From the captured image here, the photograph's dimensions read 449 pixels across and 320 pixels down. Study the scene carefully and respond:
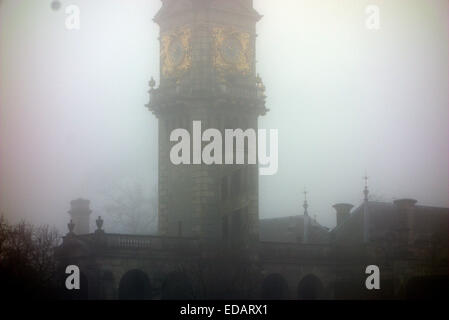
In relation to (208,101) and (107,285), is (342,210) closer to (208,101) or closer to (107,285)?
A: (208,101)

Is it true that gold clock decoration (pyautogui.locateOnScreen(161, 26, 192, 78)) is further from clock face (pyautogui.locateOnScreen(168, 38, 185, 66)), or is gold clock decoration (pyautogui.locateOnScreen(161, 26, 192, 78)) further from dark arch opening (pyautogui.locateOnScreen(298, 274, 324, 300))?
dark arch opening (pyautogui.locateOnScreen(298, 274, 324, 300))

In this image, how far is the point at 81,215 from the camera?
14875cm

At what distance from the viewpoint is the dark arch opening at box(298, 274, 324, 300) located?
390 ft

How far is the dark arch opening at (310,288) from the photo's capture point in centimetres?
11875

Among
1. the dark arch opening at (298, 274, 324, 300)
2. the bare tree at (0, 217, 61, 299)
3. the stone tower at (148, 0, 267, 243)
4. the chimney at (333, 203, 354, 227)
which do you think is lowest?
the dark arch opening at (298, 274, 324, 300)

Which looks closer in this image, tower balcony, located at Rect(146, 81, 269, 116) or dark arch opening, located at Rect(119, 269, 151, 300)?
dark arch opening, located at Rect(119, 269, 151, 300)

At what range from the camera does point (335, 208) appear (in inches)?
5084

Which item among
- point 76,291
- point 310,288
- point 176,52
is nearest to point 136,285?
point 76,291

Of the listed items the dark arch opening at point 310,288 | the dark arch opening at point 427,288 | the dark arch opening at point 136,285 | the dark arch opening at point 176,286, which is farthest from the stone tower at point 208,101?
the dark arch opening at point 427,288

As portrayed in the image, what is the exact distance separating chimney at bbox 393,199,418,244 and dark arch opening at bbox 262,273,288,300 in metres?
10.0

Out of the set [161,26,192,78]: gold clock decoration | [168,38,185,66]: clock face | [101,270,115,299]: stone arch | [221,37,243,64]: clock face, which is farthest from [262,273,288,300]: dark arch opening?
[168,38,185,66]: clock face

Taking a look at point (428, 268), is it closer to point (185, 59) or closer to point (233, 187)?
point (233, 187)

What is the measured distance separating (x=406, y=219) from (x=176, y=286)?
20.7 metres
